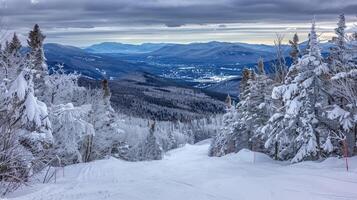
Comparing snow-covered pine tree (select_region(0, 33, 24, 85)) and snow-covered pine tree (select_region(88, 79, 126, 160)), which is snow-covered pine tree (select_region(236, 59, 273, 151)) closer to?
snow-covered pine tree (select_region(88, 79, 126, 160))

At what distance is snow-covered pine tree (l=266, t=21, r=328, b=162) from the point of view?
24.9 meters

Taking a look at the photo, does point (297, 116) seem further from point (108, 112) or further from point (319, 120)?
point (108, 112)

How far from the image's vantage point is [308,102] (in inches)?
1006

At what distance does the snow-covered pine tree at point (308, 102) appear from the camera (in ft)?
81.8

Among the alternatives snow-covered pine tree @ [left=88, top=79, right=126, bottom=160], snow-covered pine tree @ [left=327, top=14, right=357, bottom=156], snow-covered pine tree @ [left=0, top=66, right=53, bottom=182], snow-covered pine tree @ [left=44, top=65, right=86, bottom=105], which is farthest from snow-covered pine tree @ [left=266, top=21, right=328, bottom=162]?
snow-covered pine tree @ [left=88, top=79, right=126, bottom=160]

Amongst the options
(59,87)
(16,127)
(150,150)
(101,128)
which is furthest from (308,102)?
(150,150)

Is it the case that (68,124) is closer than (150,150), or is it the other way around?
(68,124)

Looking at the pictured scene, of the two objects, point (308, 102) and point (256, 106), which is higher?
point (308, 102)

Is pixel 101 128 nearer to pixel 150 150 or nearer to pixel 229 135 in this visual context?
pixel 229 135

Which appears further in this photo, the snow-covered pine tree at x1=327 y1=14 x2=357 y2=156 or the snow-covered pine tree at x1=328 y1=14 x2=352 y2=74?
the snow-covered pine tree at x1=328 y1=14 x2=352 y2=74

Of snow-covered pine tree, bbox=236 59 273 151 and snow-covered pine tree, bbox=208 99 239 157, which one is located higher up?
snow-covered pine tree, bbox=236 59 273 151

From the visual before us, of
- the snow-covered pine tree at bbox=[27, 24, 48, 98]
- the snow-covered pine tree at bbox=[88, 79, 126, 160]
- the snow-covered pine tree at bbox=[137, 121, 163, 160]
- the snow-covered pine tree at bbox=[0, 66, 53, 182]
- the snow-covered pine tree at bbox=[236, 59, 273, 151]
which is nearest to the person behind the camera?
the snow-covered pine tree at bbox=[0, 66, 53, 182]

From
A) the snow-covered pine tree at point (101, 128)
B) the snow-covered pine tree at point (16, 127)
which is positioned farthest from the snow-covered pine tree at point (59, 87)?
the snow-covered pine tree at point (16, 127)

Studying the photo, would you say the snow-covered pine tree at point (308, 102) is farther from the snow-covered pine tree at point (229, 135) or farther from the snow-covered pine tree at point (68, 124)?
the snow-covered pine tree at point (229, 135)
